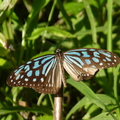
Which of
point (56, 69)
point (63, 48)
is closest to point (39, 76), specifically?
point (56, 69)

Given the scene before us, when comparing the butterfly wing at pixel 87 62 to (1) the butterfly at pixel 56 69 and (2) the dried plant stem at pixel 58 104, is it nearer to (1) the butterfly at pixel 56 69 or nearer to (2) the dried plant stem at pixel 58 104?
(1) the butterfly at pixel 56 69

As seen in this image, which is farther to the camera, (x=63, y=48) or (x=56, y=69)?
(x=63, y=48)

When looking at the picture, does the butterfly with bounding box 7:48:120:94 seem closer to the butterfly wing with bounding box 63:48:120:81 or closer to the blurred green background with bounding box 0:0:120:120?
the butterfly wing with bounding box 63:48:120:81

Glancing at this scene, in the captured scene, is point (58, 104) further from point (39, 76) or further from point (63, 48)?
point (63, 48)

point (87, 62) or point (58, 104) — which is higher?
point (87, 62)

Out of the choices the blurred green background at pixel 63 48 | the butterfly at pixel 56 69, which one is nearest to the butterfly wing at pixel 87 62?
the butterfly at pixel 56 69

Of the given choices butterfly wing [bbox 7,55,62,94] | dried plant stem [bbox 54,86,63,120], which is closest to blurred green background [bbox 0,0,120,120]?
dried plant stem [bbox 54,86,63,120]
